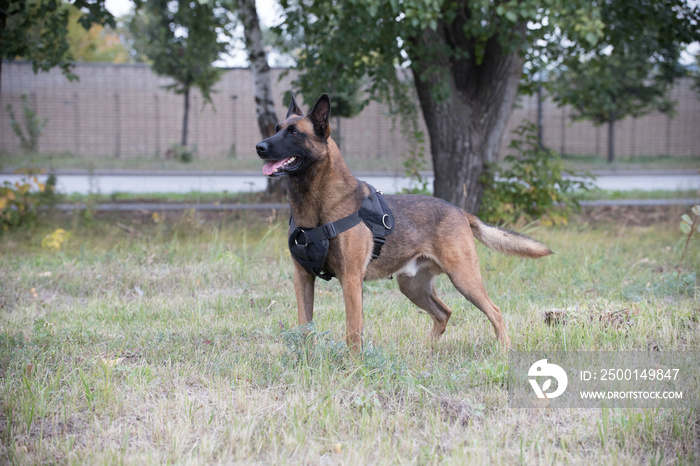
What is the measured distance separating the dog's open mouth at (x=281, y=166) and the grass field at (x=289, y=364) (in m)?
1.03

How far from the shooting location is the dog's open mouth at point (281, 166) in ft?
11.9

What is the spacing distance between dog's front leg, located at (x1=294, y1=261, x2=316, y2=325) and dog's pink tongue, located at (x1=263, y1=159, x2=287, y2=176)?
2.34 ft

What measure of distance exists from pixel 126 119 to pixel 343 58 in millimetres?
21900

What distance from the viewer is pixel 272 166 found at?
11.9ft

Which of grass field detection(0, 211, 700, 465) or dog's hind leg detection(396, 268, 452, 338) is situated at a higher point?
dog's hind leg detection(396, 268, 452, 338)

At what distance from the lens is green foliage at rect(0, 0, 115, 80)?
7.64 metres

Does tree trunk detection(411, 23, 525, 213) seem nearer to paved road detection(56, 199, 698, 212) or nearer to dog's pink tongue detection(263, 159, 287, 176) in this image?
paved road detection(56, 199, 698, 212)

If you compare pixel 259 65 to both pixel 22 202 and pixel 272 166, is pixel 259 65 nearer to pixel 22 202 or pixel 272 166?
pixel 22 202

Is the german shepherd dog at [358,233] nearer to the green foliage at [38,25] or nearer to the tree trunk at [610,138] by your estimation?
the green foliage at [38,25]

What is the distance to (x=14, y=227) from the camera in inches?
335

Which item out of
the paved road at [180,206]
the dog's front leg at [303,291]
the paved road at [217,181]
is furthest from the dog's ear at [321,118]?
the paved road at [217,181]

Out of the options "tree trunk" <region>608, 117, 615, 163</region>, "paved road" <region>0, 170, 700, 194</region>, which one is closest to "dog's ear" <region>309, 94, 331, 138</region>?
"paved road" <region>0, 170, 700, 194</region>

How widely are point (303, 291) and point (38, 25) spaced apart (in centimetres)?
698

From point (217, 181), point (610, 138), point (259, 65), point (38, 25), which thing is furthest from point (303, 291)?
point (610, 138)
